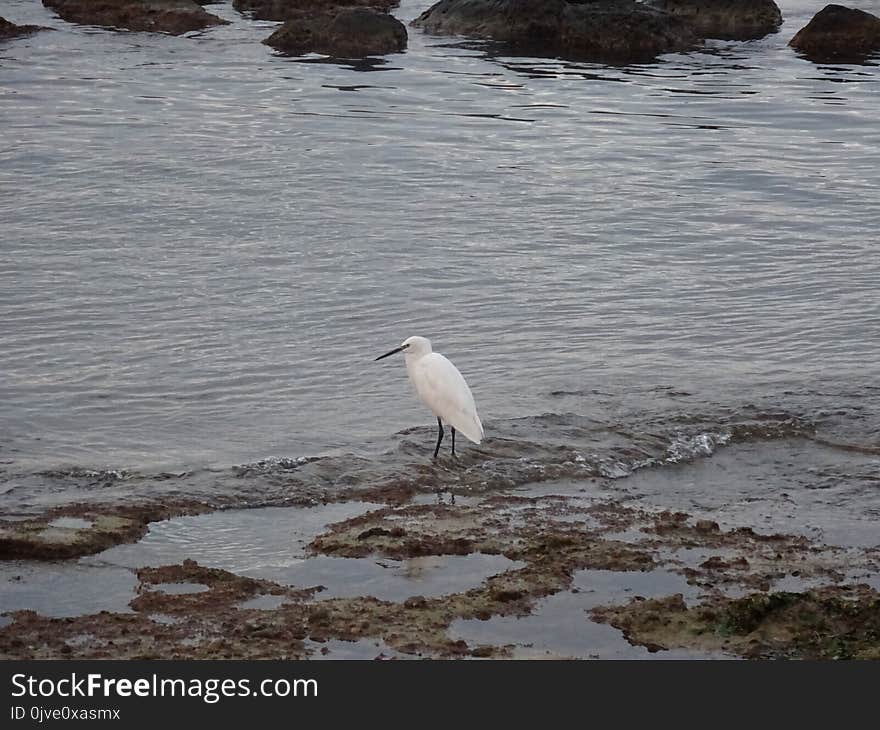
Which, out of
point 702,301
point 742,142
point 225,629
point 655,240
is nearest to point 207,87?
point 742,142

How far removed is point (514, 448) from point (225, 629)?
3.89m

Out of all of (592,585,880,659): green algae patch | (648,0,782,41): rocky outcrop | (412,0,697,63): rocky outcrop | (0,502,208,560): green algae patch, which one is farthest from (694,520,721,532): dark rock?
(648,0,782,41): rocky outcrop

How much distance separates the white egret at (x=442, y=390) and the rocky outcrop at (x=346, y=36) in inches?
700

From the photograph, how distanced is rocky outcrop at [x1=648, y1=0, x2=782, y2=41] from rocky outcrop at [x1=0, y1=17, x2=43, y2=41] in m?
12.9

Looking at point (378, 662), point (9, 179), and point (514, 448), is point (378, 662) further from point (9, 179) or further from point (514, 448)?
point (9, 179)

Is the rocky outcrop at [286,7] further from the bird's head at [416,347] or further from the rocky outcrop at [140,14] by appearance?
the bird's head at [416,347]

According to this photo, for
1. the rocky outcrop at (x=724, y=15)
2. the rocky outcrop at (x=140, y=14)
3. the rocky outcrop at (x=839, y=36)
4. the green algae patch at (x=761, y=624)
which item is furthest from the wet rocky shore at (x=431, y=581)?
the rocky outcrop at (x=724, y=15)

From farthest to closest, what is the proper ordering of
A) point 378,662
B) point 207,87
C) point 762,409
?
point 207,87, point 762,409, point 378,662

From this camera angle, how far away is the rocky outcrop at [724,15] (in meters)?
30.5

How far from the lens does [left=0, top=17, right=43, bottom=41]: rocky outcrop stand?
27000 mm

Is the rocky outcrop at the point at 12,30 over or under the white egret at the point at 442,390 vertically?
over

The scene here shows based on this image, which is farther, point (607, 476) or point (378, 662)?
point (607, 476)

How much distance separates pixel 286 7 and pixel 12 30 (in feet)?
19.8

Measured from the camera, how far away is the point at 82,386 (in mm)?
11289
